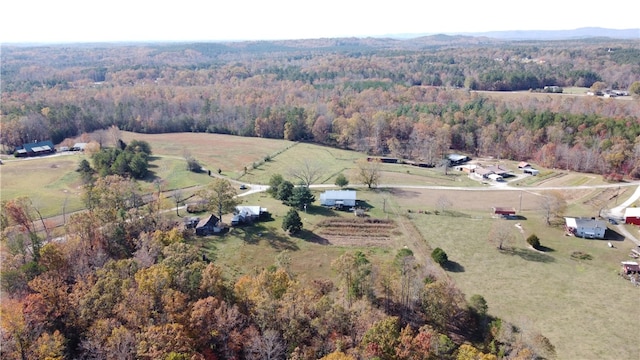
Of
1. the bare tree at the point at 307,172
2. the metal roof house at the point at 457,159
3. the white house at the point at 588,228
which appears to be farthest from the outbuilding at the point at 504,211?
the bare tree at the point at 307,172

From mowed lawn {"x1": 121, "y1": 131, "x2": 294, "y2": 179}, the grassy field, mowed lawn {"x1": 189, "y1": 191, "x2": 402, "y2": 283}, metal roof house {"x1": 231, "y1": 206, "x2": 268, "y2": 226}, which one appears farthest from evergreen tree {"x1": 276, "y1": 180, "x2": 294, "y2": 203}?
mowed lawn {"x1": 121, "y1": 131, "x2": 294, "y2": 179}

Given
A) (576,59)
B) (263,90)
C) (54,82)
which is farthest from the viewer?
(576,59)

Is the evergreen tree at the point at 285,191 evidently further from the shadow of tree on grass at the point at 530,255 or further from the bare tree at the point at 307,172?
the shadow of tree on grass at the point at 530,255

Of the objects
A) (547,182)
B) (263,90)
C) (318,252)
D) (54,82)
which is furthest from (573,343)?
(54,82)

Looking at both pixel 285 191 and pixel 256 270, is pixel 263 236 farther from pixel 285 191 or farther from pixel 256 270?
pixel 285 191

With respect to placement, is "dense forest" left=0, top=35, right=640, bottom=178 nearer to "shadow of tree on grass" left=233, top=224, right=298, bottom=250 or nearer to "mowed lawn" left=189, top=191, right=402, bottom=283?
"mowed lawn" left=189, top=191, right=402, bottom=283

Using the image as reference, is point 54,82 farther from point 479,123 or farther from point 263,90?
point 479,123

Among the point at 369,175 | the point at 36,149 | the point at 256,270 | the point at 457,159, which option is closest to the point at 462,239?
the point at 369,175
